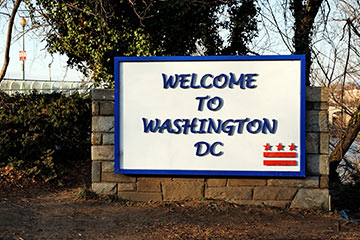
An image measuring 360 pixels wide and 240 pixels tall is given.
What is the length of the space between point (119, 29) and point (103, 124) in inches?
167

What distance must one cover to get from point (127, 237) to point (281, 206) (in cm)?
258

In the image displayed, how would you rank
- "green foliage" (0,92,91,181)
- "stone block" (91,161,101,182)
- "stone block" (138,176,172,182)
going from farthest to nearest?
"green foliage" (0,92,91,181) → "stone block" (91,161,101,182) → "stone block" (138,176,172,182)

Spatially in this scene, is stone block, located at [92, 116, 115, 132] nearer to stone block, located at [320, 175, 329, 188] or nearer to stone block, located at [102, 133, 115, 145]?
stone block, located at [102, 133, 115, 145]

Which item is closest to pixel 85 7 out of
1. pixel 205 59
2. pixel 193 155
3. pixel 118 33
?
pixel 118 33

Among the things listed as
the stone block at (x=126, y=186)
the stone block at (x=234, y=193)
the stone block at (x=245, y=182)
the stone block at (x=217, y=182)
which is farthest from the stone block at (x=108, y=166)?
the stone block at (x=245, y=182)

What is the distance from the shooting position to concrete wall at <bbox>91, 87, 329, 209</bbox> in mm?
6375

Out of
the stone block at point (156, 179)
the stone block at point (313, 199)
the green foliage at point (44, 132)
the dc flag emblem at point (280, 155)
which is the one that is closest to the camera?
the dc flag emblem at point (280, 155)

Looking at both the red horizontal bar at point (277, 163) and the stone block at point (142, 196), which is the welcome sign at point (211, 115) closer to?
the red horizontal bar at point (277, 163)

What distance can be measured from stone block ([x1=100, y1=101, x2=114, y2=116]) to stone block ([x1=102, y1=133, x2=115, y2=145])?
12.9 inches

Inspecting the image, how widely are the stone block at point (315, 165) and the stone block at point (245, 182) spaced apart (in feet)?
2.33

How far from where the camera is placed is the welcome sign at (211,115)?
629cm

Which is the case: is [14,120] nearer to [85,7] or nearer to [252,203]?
[85,7]

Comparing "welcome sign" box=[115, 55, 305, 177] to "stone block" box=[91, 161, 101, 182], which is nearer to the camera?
"welcome sign" box=[115, 55, 305, 177]

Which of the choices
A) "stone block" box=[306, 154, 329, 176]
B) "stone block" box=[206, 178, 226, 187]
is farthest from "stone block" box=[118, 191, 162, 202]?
"stone block" box=[306, 154, 329, 176]
